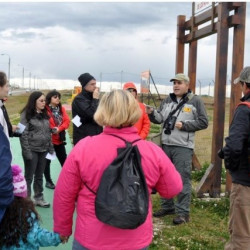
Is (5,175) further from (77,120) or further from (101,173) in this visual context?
(77,120)

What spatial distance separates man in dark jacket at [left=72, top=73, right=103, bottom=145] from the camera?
5309 millimetres

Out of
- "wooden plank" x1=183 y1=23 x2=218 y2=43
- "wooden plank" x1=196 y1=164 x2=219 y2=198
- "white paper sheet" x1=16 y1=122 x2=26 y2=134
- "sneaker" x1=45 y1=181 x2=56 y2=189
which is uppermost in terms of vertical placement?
"wooden plank" x1=183 y1=23 x2=218 y2=43

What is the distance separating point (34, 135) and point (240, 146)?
3.07m

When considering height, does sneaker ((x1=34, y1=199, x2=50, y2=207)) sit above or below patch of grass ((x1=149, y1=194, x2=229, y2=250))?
above

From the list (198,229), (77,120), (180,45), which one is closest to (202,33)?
(180,45)

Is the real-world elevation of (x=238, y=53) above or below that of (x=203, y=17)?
below

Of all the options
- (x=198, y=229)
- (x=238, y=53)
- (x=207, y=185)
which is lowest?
(x=198, y=229)

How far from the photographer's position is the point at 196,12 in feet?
24.3

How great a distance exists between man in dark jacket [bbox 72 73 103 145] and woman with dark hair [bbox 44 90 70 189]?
1.28 meters

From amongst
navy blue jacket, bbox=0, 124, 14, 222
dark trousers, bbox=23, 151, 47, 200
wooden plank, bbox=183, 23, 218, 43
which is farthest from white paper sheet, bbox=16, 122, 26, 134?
wooden plank, bbox=183, 23, 218, 43

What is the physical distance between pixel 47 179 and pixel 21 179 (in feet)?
14.3

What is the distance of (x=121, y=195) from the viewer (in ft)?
7.54

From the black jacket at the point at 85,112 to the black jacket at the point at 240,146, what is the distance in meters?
2.20

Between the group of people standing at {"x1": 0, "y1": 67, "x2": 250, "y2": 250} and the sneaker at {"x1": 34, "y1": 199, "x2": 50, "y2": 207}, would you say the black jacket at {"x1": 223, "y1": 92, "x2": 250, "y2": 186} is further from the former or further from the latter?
the sneaker at {"x1": 34, "y1": 199, "x2": 50, "y2": 207}
